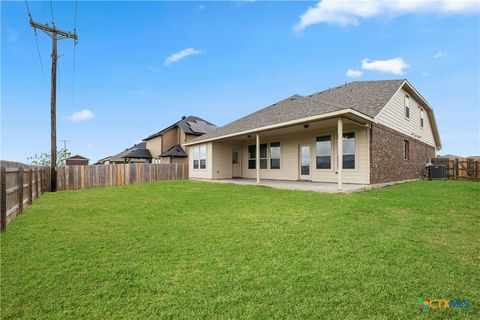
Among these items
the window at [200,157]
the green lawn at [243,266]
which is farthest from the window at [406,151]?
the window at [200,157]

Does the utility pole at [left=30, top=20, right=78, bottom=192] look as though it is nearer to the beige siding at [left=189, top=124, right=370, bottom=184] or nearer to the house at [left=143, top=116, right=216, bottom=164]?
the beige siding at [left=189, top=124, right=370, bottom=184]

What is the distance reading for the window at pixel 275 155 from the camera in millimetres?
14695

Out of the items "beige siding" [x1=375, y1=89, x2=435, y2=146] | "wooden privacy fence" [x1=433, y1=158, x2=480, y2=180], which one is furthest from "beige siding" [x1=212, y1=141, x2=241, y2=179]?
"wooden privacy fence" [x1=433, y1=158, x2=480, y2=180]

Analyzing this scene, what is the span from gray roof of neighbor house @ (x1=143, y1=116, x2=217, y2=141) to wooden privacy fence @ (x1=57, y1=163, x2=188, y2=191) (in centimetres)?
918

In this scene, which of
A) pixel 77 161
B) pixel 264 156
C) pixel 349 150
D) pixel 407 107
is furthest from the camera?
pixel 77 161

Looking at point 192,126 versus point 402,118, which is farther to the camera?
point 192,126

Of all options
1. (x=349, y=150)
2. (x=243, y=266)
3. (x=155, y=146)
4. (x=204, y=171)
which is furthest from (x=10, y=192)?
(x=155, y=146)

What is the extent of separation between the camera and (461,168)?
15.8 metres

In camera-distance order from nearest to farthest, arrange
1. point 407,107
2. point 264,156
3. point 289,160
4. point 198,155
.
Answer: point 407,107 < point 289,160 < point 264,156 < point 198,155

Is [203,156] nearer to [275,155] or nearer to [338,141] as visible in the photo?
[275,155]

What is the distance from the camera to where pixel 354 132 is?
10.7m

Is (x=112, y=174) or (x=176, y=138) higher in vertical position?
(x=176, y=138)

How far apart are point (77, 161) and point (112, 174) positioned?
32.4m

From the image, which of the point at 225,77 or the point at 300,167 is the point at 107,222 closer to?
the point at 300,167
